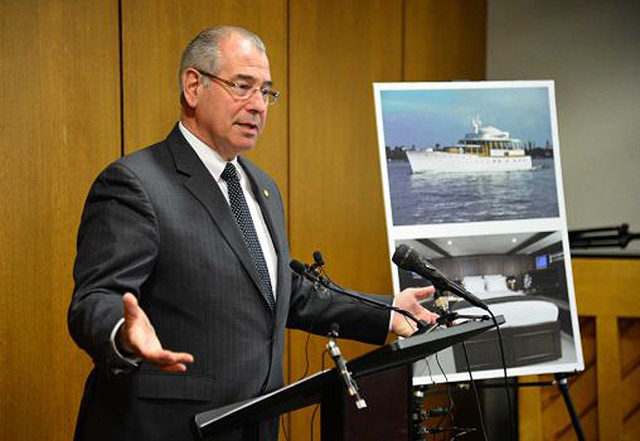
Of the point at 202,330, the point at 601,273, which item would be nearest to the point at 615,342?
the point at 601,273

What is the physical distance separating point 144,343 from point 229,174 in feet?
2.64

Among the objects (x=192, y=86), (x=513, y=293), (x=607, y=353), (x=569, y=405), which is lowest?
(x=569, y=405)

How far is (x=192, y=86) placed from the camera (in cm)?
227

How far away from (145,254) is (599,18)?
3263 mm

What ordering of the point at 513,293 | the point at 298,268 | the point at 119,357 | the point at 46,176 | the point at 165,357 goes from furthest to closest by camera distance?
the point at 513,293 < the point at 46,176 < the point at 298,268 < the point at 119,357 < the point at 165,357

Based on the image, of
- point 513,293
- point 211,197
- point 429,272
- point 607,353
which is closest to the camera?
point 429,272

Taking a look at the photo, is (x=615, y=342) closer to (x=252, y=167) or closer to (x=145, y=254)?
(x=252, y=167)

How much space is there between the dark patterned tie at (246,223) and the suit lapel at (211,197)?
56 mm

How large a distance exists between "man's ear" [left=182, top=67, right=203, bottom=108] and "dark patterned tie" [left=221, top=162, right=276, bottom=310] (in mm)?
195

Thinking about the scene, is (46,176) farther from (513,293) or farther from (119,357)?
(513,293)

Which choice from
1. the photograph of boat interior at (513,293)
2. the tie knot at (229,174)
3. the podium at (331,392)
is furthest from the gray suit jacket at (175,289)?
A: the photograph of boat interior at (513,293)

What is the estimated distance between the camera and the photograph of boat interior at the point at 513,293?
322 centimetres

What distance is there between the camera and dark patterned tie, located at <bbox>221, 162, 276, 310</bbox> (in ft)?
7.14

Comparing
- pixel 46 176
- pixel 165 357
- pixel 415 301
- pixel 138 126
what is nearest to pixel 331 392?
pixel 165 357
